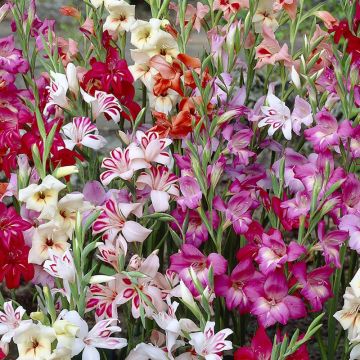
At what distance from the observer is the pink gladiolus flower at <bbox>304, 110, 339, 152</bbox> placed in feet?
6.13

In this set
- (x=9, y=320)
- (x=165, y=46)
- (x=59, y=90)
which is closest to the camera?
(x=9, y=320)

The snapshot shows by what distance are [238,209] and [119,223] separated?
0.84 feet

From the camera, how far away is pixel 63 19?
19.0 ft

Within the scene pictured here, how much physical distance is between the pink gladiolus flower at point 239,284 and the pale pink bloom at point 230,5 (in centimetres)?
69

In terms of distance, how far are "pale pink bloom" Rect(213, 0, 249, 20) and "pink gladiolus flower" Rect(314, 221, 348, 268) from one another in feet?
2.20

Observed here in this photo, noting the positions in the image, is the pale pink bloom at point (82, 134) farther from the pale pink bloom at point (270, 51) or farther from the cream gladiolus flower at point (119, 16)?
the pale pink bloom at point (270, 51)

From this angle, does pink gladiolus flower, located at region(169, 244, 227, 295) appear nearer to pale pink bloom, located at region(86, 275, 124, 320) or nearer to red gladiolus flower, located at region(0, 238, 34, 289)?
pale pink bloom, located at region(86, 275, 124, 320)

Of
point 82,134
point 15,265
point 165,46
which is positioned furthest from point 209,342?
point 165,46

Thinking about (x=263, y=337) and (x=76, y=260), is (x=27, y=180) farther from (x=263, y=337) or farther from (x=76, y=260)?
(x=263, y=337)

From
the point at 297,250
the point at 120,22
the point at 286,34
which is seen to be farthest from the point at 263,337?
the point at 286,34

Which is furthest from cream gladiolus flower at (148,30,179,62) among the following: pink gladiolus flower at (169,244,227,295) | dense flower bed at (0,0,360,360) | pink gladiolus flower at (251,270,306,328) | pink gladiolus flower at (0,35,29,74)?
pink gladiolus flower at (251,270,306,328)

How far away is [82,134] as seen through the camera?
1.91 m

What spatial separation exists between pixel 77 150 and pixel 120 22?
0.36 m

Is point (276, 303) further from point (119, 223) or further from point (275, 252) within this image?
point (119, 223)
